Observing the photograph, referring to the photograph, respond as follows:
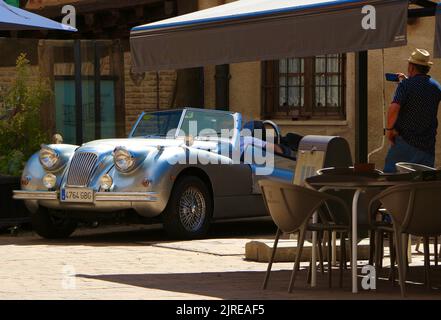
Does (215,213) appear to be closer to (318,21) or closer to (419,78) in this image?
(419,78)

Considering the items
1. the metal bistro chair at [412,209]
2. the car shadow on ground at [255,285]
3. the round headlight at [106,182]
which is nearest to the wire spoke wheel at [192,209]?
the round headlight at [106,182]

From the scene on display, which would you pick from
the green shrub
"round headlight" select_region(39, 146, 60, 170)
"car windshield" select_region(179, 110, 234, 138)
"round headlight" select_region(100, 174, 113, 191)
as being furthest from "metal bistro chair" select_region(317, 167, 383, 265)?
the green shrub

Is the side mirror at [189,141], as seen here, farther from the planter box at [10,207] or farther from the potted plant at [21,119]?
the potted plant at [21,119]

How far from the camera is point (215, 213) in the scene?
13.2 m

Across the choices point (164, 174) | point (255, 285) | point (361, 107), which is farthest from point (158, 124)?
point (255, 285)

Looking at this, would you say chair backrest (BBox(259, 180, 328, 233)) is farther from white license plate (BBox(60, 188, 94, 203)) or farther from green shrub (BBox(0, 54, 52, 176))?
green shrub (BBox(0, 54, 52, 176))

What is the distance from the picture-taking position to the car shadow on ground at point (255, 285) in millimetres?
8359

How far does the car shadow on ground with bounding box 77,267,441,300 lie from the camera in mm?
8359

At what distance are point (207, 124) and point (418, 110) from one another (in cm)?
375

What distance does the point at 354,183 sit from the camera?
27.8 feet

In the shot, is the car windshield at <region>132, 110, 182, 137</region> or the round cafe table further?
the car windshield at <region>132, 110, 182, 137</region>

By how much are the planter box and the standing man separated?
492 cm
